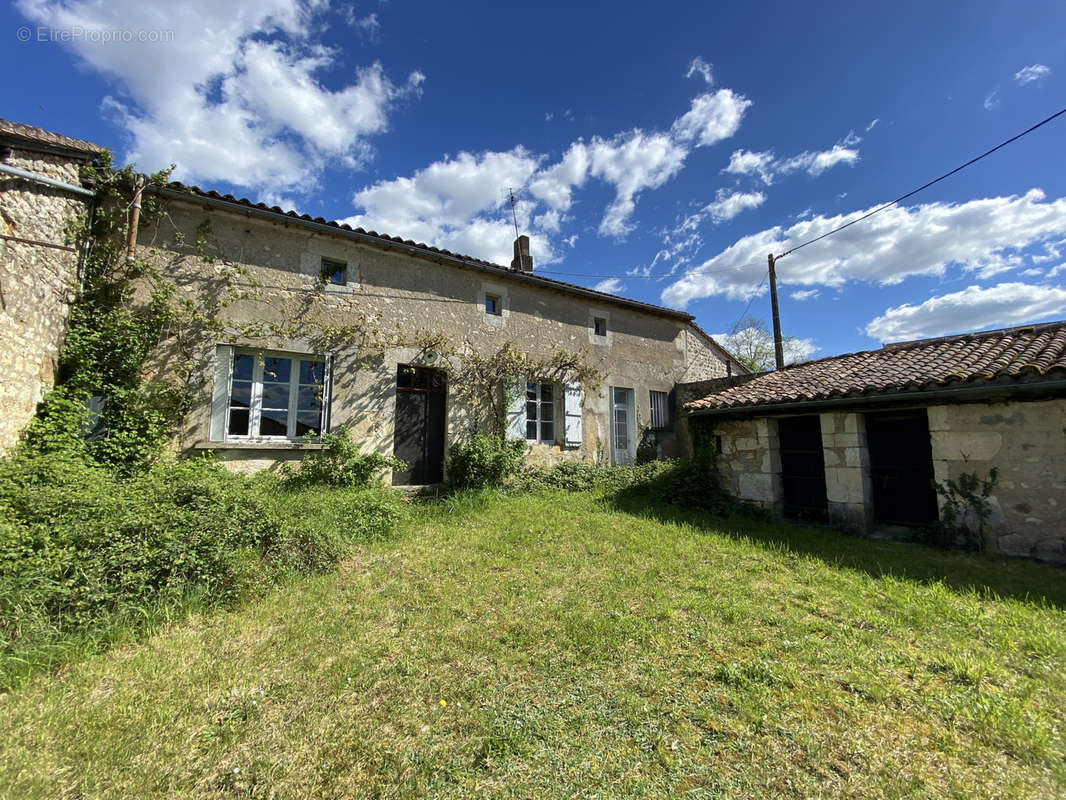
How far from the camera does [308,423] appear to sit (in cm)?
659

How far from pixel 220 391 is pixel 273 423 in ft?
2.60

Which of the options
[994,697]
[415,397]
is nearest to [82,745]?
[994,697]

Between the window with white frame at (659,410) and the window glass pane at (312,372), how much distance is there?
7.62m

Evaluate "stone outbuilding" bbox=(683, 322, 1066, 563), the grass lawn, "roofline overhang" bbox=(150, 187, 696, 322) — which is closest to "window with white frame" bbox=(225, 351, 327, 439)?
"roofline overhang" bbox=(150, 187, 696, 322)

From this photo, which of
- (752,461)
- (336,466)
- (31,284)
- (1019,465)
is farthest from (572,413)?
(31,284)

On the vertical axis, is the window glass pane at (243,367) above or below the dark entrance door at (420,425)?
above

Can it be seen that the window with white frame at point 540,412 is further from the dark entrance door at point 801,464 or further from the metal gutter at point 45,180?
the metal gutter at point 45,180

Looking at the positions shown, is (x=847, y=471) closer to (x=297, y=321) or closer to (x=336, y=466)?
(x=336, y=466)

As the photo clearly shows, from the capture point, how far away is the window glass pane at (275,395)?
6.36m

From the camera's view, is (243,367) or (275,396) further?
(275,396)

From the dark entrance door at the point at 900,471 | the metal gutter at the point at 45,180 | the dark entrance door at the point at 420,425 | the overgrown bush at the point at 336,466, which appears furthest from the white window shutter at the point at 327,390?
the dark entrance door at the point at 900,471

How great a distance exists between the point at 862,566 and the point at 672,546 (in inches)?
73.6

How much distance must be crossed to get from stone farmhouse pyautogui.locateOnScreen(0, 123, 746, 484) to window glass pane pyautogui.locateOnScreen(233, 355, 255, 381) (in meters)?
0.02

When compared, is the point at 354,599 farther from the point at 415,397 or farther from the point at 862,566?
the point at 862,566
